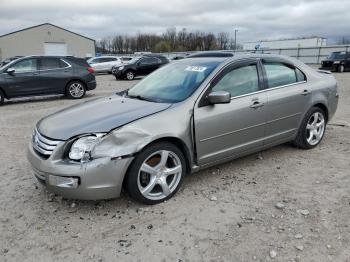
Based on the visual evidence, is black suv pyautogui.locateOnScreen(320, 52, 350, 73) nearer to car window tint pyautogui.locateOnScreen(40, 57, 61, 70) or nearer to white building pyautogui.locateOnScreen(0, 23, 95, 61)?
car window tint pyautogui.locateOnScreen(40, 57, 61, 70)

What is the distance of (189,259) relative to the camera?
286 cm

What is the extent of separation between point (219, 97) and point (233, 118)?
440mm

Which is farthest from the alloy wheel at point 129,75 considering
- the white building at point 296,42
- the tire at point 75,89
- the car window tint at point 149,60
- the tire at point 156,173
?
the white building at point 296,42

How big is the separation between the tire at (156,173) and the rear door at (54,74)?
910cm

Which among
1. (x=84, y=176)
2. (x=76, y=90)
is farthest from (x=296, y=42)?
(x=84, y=176)

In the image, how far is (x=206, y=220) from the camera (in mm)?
3447

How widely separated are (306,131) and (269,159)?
31.7 inches

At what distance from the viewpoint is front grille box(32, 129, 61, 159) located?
350cm

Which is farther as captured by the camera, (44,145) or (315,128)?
(315,128)

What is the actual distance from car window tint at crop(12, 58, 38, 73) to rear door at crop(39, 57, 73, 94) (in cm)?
21

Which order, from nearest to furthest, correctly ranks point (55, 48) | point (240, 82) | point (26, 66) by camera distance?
point (240, 82), point (26, 66), point (55, 48)

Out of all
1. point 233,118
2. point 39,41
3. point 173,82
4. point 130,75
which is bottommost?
point 130,75

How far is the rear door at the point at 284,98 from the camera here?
187 inches

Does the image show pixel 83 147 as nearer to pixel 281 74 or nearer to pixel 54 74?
pixel 281 74
